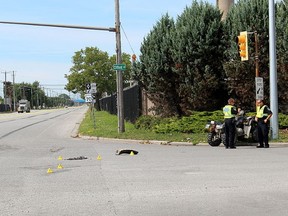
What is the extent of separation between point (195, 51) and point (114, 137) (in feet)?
18.0

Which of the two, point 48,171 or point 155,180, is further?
point 48,171

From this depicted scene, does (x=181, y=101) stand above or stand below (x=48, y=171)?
above

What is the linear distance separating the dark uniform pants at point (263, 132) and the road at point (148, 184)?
1193mm

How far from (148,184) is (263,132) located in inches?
302

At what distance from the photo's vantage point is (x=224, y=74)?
66.0ft

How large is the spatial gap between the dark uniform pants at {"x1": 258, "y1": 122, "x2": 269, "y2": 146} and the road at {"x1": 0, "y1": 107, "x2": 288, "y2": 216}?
1.19m

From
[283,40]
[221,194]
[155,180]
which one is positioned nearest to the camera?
[221,194]

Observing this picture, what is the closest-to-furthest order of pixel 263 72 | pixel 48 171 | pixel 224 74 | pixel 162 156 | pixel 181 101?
pixel 48 171
pixel 162 156
pixel 263 72
pixel 224 74
pixel 181 101

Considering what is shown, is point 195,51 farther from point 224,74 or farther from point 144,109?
point 144,109

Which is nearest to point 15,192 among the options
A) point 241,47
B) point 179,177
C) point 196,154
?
point 179,177

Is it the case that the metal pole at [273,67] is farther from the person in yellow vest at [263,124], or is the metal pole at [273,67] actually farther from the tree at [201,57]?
the tree at [201,57]

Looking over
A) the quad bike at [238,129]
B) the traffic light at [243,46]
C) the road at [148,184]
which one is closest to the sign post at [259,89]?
the traffic light at [243,46]

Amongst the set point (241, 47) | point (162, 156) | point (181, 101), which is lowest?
point (162, 156)

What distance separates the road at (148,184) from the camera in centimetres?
643
